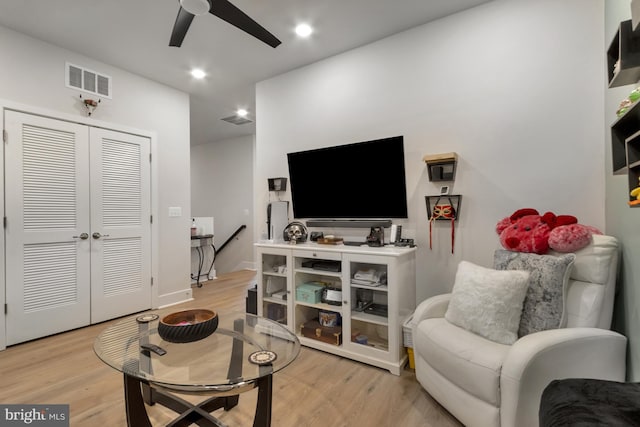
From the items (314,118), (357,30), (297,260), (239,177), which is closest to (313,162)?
(314,118)

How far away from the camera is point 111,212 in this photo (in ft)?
10.6

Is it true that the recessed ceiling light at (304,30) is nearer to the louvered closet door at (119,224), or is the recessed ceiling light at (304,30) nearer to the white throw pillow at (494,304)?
the louvered closet door at (119,224)

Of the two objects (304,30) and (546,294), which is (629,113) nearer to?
(546,294)

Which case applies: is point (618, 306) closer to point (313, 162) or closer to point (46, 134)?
point (313, 162)

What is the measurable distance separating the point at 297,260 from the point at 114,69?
2895 millimetres

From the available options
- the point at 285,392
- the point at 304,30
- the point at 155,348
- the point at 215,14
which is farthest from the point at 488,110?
the point at 155,348

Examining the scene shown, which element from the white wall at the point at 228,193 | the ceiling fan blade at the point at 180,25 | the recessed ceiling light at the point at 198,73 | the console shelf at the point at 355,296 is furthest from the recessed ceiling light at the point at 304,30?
the white wall at the point at 228,193

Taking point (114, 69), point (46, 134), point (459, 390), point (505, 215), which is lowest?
point (459, 390)

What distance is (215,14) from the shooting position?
190 cm

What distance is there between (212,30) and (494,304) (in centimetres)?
298

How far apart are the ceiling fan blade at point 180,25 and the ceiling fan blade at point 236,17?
0.20 m

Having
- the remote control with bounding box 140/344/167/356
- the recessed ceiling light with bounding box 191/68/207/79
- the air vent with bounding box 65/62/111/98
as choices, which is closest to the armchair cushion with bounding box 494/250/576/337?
the remote control with bounding box 140/344/167/356

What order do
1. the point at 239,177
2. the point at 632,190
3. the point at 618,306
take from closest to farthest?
1. the point at 632,190
2. the point at 618,306
3. the point at 239,177

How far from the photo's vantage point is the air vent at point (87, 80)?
116 inches
